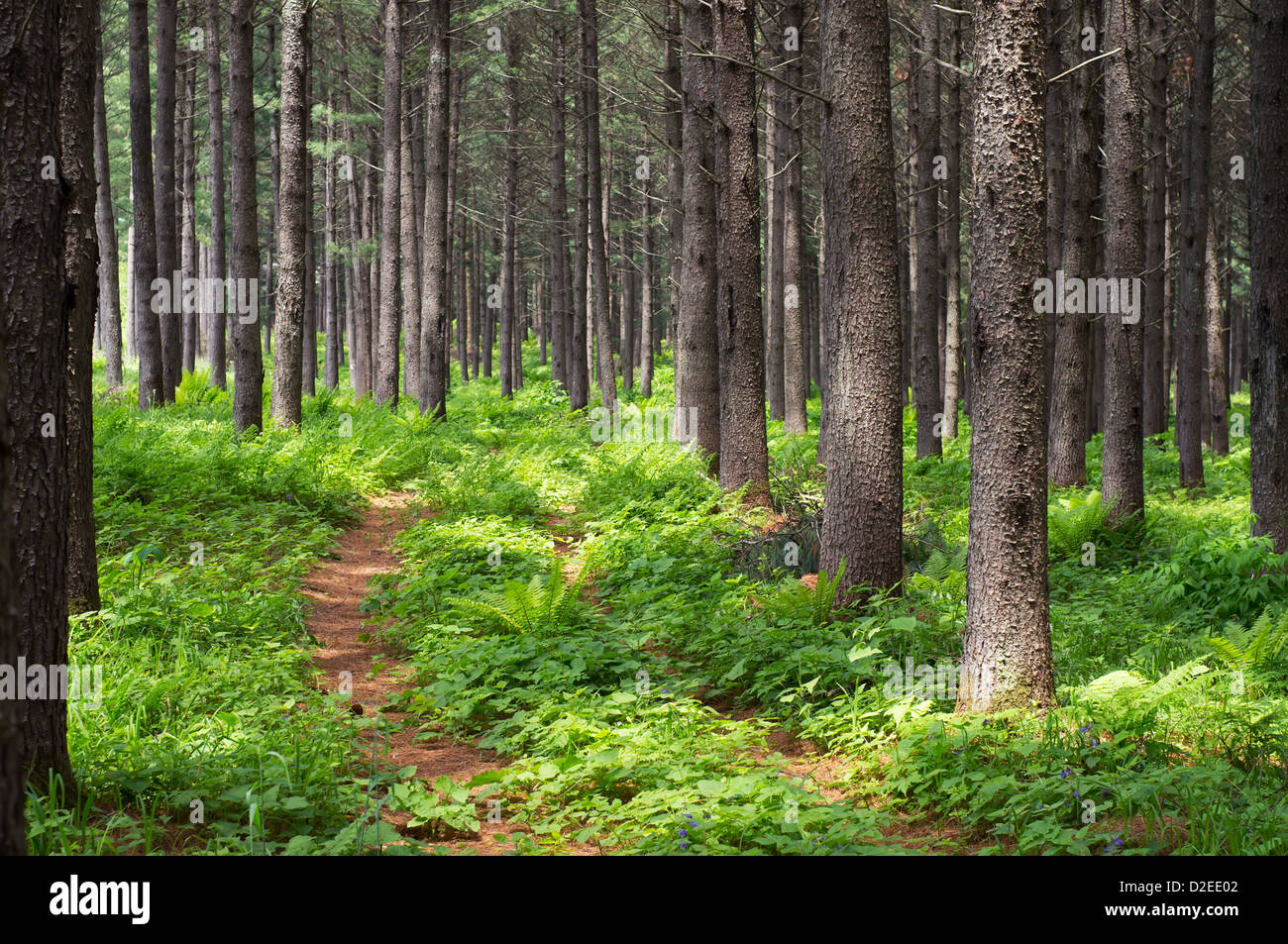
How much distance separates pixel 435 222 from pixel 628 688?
15.1m

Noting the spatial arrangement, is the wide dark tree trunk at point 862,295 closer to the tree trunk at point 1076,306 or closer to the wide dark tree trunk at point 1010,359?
the wide dark tree trunk at point 1010,359

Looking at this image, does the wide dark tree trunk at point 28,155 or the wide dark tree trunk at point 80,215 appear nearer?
the wide dark tree trunk at point 28,155

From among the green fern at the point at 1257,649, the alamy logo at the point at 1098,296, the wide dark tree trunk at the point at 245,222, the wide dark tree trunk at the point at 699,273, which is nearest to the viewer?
the green fern at the point at 1257,649

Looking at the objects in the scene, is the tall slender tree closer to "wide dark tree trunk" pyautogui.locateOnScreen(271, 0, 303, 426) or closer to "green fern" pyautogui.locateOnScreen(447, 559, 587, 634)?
"wide dark tree trunk" pyautogui.locateOnScreen(271, 0, 303, 426)

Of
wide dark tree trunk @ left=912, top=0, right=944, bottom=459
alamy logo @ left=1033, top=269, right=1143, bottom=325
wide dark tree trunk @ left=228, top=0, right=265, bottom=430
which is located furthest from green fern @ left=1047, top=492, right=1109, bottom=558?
wide dark tree trunk @ left=228, top=0, right=265, bottom=430

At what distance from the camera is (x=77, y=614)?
248 inches

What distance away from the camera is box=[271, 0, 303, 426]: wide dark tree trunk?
1474 centimetres

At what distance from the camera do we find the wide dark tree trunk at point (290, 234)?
1474cm

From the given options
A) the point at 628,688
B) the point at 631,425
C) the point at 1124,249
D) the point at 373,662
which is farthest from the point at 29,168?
the point at 631,425
